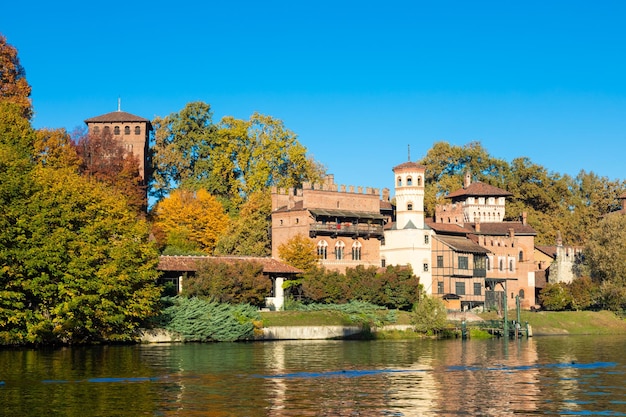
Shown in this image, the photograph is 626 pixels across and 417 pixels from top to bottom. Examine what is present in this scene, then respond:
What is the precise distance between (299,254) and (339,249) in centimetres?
692

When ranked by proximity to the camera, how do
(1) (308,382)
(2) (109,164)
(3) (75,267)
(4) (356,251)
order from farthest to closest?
(4) (356,251) < (2) (109,164) < (3) (75,267) < (1) (308,382)

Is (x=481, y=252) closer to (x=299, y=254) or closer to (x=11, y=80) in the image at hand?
(x=299, y=254)

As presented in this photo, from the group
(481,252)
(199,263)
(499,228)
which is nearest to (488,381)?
(199,263)

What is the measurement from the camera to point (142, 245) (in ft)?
167

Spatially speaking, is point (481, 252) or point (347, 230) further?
point (481, 252)


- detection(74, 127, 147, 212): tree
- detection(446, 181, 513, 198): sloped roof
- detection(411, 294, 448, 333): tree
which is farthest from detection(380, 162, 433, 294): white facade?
detection(74, 127, 147, 212): tree

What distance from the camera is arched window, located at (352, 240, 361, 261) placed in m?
80.4

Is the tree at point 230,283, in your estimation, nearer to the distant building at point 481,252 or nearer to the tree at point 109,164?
the tree at point 109,164

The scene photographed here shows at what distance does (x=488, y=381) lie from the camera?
3316 cm

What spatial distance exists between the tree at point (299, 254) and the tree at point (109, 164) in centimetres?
1117

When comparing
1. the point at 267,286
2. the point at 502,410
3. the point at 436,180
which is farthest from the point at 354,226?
the point at 502,410

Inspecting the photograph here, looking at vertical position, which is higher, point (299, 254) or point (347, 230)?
point (347, 230)

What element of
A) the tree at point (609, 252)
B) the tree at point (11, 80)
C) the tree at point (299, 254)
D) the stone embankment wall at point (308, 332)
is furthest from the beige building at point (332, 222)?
the tree at point (11, 80)

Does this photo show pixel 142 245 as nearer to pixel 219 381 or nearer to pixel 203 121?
pixel 219 381
